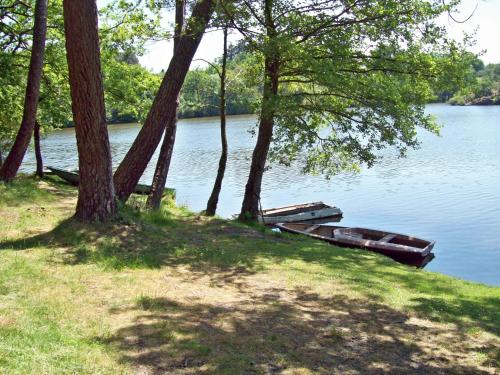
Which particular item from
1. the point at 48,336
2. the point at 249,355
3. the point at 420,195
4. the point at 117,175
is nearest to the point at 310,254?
the point at 117,175

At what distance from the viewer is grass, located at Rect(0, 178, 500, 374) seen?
14.0ft

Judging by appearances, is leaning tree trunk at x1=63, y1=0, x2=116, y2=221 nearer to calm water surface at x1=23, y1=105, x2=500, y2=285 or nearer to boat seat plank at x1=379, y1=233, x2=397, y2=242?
calm water surface at x1=23, y1=105, x2=500, y2=285

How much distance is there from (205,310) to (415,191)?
2177 cm

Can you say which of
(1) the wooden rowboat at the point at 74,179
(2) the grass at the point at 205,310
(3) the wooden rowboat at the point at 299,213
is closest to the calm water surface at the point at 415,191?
(3) the wooden rowboat at the point at 299,213

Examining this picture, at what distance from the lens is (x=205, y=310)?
221 inches

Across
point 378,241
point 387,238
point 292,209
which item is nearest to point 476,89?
point 378,241

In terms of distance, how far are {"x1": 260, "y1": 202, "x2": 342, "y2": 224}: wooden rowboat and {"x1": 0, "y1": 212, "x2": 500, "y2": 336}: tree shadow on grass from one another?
1013 cm

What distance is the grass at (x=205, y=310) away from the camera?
4254mm

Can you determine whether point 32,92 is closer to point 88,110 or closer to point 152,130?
point 152,130

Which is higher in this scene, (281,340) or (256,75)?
(256,75)

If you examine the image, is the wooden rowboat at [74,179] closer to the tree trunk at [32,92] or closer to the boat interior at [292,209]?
the boat interior at [292,209]

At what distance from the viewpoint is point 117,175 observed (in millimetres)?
10031

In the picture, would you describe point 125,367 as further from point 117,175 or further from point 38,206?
point 38,206

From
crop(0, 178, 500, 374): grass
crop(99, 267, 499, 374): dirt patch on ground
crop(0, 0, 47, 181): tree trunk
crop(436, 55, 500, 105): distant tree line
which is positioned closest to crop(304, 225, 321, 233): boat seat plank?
crop(436, 55, 500, 105): distant tree line
